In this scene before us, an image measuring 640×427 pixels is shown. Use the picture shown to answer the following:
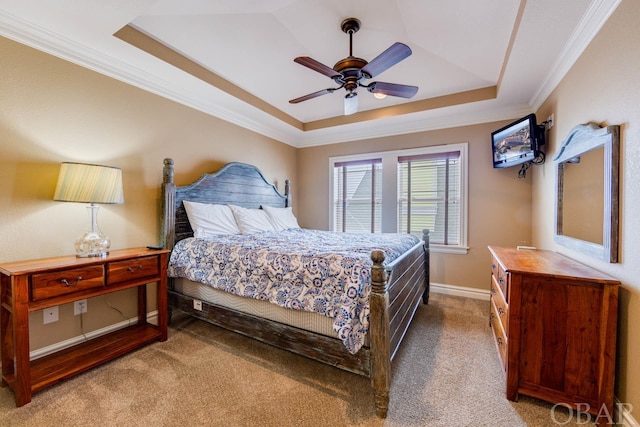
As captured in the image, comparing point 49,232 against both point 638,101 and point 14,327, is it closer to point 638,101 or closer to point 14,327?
point 14,327

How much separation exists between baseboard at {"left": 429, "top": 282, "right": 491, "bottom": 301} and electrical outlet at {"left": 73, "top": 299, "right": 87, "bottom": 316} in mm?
4015

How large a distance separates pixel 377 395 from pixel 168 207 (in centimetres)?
251

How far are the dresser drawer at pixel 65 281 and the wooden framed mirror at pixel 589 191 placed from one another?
11.0ft

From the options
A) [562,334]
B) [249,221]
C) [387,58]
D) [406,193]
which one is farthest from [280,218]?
[562,334]

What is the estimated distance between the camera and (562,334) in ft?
5.04

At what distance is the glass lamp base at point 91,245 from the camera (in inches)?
80.3

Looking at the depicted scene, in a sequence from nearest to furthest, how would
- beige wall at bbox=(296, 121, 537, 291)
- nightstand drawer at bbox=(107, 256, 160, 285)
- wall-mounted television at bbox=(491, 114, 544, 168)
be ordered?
nightstand drawer at bbox=(107, 256, 160, 285) < wall-mounted television at bbox=(491, 114, 544, 168) < beige wall at bbox=(296, 121, 537, 291)

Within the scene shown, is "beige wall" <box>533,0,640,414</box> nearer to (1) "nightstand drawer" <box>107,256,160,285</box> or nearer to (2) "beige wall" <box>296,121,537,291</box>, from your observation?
(2) "beige wall" <box>296,121,537,291</box>

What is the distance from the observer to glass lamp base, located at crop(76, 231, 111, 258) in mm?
2039

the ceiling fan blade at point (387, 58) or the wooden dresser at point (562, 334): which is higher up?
the ceiling fan blade at point (387, 58)

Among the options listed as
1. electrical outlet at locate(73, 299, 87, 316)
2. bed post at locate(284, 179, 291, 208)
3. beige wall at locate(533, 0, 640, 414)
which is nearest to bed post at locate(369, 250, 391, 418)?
beige wall at locate(533, 0, 640, 414)

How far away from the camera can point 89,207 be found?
2244mm

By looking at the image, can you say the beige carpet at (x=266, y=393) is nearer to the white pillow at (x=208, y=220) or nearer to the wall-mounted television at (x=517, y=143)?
the white pillow at (x=208, y=220)

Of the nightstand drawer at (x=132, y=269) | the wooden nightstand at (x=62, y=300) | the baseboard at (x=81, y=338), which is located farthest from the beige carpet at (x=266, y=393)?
the nightstand drawer at (x=132, y=269)
